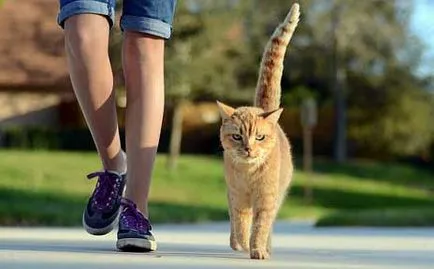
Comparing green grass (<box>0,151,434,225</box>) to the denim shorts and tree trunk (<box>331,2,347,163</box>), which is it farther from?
the denim shorts

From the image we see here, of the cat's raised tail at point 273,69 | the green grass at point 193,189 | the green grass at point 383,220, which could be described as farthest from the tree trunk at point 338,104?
the cat's raised tail at point 273,69

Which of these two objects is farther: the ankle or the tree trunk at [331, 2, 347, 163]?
the tree trunk at [331, 2, 347, 163]

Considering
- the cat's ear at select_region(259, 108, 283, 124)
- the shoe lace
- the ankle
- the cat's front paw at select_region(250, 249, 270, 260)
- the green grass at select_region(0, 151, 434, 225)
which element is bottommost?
the green grass at select_region(0, 151, 434, 225)

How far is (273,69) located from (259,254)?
928 millimetres

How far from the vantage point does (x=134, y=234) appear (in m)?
3.82

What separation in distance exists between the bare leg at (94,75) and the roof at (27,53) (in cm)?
2588

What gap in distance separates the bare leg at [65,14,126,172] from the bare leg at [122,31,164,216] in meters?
0.09

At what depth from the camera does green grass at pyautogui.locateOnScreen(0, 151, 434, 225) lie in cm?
1430

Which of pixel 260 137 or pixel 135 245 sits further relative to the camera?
pixel 260 137

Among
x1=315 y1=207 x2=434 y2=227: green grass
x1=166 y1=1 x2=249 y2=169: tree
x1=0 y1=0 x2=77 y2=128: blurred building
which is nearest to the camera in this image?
x1=315 y1=207 x2=434 y2=227: green grass

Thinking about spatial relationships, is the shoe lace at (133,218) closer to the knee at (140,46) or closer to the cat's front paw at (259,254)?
the cat's front paw at (259,254)

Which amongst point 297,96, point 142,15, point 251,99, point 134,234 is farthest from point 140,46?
point 297,96

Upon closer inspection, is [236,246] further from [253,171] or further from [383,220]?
[383,220]

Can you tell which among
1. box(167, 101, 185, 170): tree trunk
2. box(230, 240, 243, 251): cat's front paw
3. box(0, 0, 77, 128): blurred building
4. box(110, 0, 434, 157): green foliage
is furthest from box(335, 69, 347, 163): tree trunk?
box(230, 240, 243, 251): cat's front paw
